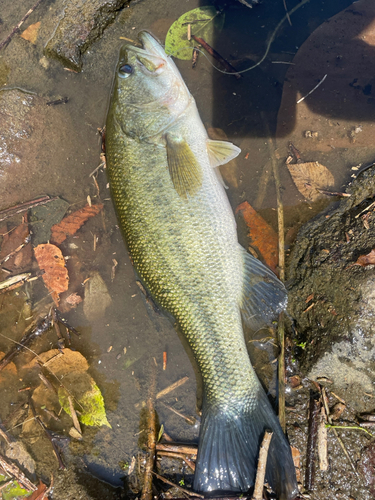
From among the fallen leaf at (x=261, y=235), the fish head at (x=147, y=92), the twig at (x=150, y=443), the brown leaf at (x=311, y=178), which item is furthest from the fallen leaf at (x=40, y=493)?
the brown leaf at (x=311, y=178)

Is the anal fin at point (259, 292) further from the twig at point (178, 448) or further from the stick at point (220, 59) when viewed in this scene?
the stick at point (220, 59)

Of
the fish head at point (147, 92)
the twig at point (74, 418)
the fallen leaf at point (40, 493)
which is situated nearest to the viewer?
the fish head at point (147, 92)

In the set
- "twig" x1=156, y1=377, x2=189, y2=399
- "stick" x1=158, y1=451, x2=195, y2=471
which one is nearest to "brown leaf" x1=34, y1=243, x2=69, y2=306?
"twig" x1=156, y1=377, x2=189, y2=399

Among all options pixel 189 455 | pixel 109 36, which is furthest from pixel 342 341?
pixel 109 36

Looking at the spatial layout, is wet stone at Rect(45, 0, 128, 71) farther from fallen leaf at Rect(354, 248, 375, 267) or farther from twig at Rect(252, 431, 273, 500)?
twig at Rect(252, 431, 273, 500)

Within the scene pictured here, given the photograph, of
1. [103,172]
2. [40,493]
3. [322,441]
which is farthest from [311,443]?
[103,172]

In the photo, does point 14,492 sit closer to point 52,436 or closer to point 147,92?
point 52,436
